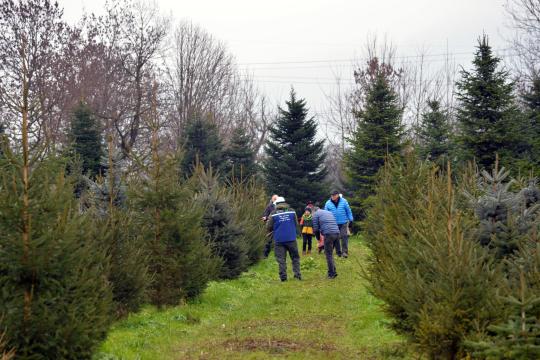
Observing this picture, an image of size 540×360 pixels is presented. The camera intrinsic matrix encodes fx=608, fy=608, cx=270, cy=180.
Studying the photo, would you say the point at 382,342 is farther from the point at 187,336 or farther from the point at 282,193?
the point at 282,193

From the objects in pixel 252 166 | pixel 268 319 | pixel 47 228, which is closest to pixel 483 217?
pixel 268 319

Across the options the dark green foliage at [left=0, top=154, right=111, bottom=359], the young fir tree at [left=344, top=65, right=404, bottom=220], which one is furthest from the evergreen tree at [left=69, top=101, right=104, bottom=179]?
the dark green foliage at [left=0, top=154, right=111, bottom=359]

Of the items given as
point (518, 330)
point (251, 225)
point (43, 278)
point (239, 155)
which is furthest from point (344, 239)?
point (239, 155)

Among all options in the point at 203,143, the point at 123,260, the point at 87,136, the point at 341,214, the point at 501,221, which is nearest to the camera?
the point at 501,221

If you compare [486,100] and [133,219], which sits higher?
[486,100]

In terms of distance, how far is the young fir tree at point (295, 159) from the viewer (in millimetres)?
35844

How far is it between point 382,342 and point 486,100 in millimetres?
19858

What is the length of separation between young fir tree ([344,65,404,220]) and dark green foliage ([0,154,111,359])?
2557 cm

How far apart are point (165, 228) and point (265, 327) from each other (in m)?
2.95

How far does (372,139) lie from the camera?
3228cm

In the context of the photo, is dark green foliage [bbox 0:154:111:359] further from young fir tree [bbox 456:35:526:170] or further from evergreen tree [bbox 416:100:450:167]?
evergreen tree [bbox 416:100:450:167]

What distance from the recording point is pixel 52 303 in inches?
269

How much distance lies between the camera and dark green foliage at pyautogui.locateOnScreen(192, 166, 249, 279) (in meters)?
16.3

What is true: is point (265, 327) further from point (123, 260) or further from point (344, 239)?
point (344, 239)
